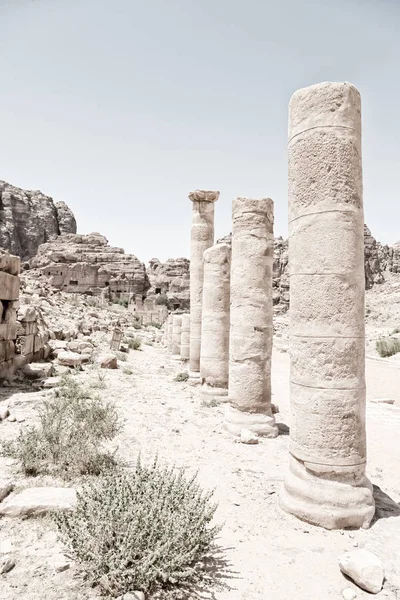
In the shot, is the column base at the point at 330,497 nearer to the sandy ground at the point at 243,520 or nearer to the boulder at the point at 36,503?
the sandy ground at the point at 243,520

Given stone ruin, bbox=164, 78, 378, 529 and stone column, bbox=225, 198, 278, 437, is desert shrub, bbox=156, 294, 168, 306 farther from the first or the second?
stone ruin, bbox=164, 78, 378, 529

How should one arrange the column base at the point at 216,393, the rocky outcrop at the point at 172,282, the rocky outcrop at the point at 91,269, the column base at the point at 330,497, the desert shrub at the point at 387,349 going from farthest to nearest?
1. the rocky outcrop at the point at 172,282
2. the rocky outcrop at the point at 91,269
3. the desert shrub at the point at 387,349
4. the column base at the point at 216,393
5. the column base at the point at 330,497

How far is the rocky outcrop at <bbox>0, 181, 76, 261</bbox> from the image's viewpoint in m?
68.8

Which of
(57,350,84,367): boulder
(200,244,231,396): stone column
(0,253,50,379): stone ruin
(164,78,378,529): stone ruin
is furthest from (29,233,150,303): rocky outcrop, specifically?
(164,78,378,529): stone ruin

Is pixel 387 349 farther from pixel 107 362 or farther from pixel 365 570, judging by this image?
pixel 365 570

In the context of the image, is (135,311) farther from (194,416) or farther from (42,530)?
(42,530)

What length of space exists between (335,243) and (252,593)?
3.50 meters

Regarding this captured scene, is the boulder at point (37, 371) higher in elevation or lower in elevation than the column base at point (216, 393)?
higher

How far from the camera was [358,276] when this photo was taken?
4566mm

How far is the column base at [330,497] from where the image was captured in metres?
4.16

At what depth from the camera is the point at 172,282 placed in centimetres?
5603

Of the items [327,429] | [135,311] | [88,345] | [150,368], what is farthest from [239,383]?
→ [135,311]

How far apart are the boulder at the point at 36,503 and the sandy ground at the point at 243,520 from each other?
0.09 m

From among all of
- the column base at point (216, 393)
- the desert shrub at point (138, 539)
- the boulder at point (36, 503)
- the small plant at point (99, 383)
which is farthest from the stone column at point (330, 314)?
the small plant at point (99, 383)
